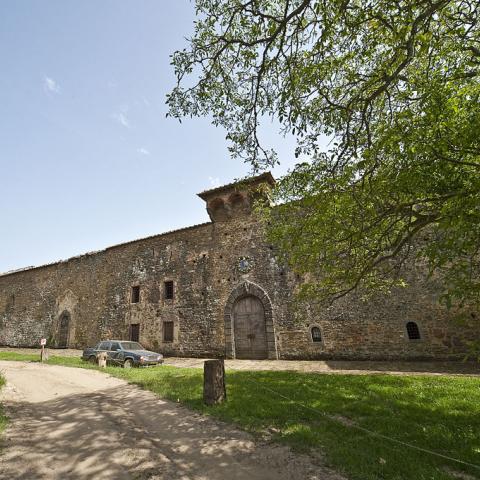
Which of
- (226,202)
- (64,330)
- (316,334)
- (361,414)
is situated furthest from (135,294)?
(361,414)

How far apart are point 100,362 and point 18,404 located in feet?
19.3

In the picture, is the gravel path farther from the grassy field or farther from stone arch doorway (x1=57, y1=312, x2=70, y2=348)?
stone arch doorway (x1=57, y1=312, x2=70, y2=348)

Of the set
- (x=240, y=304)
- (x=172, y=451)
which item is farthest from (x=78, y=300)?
(x=172, y=451)

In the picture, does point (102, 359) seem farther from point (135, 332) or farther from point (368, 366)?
point (368, 366)

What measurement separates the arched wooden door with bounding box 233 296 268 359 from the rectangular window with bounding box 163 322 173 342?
4174mm

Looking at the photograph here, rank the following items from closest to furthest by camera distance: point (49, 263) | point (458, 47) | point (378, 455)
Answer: point (378, 455) → point (458, 47) → point (49, 263)

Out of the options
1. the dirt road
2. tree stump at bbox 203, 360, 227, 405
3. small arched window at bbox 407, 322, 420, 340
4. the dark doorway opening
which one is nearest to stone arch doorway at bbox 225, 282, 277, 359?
small arched window at bbox 407, 322, 420, 340

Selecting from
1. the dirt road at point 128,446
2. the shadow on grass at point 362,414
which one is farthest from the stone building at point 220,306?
the dirt road at point 128,446

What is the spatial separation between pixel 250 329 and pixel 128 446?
10702 millimetres

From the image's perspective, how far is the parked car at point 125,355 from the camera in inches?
485

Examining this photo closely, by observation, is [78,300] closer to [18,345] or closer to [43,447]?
[18,345]

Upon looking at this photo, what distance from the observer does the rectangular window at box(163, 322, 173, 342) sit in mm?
16739

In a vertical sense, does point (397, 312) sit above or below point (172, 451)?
above

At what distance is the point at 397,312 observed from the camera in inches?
478
